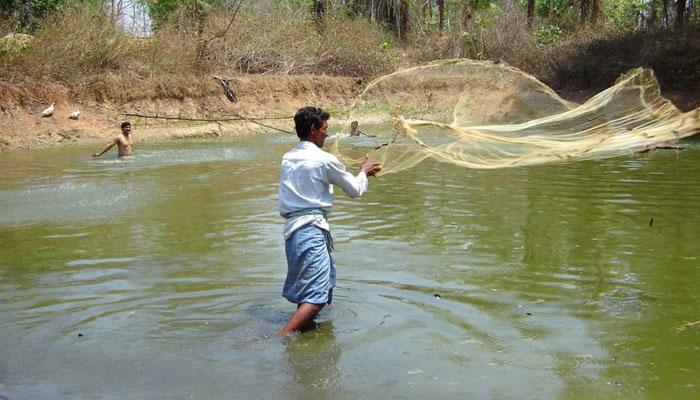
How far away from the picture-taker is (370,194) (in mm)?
10227

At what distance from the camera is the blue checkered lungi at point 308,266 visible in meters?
4.46

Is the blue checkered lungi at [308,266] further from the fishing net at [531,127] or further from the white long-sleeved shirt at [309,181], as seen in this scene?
the fishing net at [531,127]

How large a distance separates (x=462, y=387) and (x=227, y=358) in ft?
4.28

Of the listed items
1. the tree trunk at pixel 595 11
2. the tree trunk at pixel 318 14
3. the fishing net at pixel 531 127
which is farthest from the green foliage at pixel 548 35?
the fishing net at pixel 531 127

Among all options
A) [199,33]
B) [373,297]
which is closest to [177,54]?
[199,33]

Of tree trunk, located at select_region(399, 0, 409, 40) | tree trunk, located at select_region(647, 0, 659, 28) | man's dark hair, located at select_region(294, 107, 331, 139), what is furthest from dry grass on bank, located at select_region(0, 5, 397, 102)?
man's dark hair, located at select_region(294, 107, 331, 139)

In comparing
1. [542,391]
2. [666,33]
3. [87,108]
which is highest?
[666,33]

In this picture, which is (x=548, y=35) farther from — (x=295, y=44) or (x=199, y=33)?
(x=199, y=33)

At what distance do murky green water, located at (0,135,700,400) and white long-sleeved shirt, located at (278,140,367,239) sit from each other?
71cm

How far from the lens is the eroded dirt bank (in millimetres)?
17895

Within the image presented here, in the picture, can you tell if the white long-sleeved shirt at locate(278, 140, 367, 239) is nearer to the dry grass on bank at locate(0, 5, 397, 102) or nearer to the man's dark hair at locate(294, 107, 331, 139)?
the man's dark hair at locate(294, 107, 331, 139)

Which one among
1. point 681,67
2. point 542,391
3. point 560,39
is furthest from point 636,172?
point 560,39

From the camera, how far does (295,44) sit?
26844 mm

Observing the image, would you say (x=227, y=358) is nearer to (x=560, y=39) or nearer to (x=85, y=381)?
(x=85, y=381)
